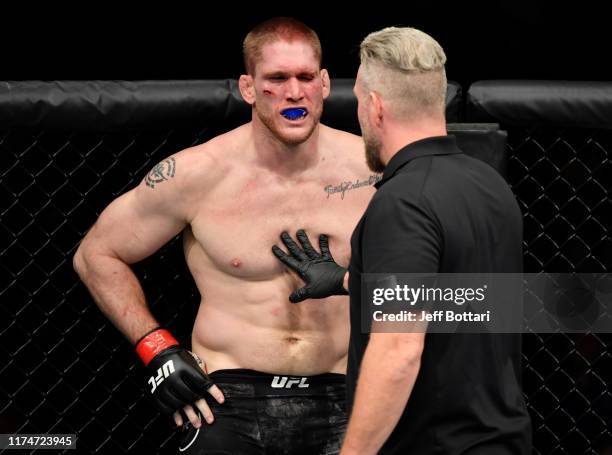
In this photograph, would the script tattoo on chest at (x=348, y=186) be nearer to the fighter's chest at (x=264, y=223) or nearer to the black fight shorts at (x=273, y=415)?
the fighter's chest at (x=264, y=223)

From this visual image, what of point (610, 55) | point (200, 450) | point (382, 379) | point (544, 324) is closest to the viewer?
point (382, 379)

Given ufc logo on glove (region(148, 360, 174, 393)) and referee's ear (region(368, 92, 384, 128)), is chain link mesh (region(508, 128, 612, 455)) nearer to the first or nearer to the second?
ufc logo on glove (region(148, 360, 174, 393))

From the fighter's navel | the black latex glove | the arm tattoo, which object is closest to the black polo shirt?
the black latex glove

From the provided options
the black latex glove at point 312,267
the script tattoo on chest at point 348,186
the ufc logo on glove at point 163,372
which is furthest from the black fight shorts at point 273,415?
the script tattoo on chest at point 348,186

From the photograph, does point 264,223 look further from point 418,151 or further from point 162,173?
point 418,151

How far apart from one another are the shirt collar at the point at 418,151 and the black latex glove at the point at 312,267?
0.57 meters

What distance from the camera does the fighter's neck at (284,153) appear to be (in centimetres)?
254

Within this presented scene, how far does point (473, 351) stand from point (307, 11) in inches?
76.0

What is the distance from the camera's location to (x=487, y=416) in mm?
1816

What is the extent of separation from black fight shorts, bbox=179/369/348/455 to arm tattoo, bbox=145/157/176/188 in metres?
0.49

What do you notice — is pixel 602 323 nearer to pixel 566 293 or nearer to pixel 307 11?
pixel 566 293

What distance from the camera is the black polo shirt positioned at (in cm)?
173

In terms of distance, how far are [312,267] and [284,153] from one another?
1.04 feet

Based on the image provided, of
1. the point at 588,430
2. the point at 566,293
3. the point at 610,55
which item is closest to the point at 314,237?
the point at 566,293
